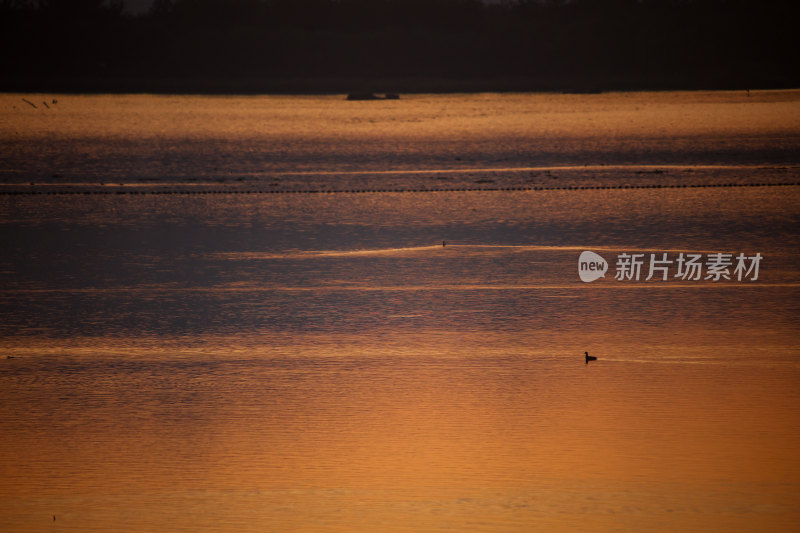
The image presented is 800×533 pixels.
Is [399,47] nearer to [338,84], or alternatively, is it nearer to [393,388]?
[338,84]

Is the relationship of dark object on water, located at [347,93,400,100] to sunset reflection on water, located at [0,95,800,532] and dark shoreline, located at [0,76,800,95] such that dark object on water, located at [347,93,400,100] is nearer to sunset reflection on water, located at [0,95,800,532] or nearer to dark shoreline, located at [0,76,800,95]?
dark shoreline, located at [0,76,800,95]

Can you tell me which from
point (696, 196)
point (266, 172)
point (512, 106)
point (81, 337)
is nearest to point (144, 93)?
point (512, 106)

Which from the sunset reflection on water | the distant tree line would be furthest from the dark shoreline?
the sunset reflection on water

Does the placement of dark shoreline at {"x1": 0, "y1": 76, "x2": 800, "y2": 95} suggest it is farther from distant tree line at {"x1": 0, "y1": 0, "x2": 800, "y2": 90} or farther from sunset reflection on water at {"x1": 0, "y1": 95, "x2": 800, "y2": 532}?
sunset reflection on water at {"x1": 0, "y1": 95, "x2": 800, "y2": 532}

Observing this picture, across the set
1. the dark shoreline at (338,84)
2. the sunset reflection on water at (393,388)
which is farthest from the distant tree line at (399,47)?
the sunset reflection on water at (393,388)

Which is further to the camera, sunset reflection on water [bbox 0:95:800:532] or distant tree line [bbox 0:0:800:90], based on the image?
distant tree line [bbox 0:0:800:90]

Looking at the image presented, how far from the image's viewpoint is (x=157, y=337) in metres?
5.44

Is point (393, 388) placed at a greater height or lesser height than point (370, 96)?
lesser

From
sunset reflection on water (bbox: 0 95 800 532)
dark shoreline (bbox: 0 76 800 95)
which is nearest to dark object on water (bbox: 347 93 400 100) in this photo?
dark shoreline (bbox: 0 76 800 95)

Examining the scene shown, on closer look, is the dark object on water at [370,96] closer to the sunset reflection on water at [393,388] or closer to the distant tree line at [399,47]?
the distant tree line at [399,47]

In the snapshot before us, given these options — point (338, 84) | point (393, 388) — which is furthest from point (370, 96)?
point (393, 388)

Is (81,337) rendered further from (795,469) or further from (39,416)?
(795,469)

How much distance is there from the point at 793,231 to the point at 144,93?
51.4 m

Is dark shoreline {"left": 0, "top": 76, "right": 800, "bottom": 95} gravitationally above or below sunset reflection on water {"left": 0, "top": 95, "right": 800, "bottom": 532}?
above
